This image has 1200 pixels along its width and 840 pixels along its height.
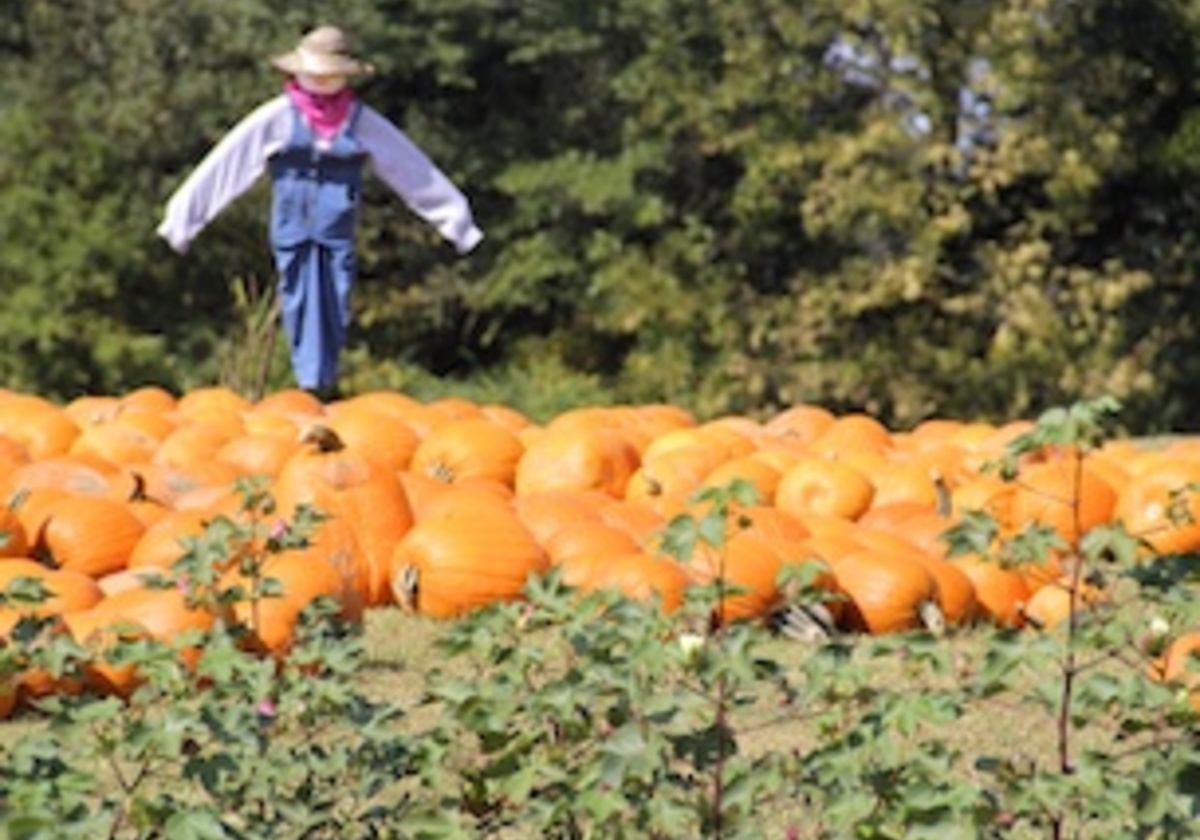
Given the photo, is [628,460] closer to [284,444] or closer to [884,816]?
[284,444]

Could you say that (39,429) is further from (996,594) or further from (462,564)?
(996,594)

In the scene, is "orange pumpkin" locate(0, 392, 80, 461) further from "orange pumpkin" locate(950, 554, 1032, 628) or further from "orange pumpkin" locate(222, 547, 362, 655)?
"orange pumpkin" locate(950, 554, 1032, 628)

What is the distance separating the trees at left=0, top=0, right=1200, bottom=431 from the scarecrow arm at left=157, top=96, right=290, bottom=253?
20.7ft

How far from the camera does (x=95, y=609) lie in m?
5.87

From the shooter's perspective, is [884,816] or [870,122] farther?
[870,122]

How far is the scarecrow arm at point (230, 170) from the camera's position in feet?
33.9

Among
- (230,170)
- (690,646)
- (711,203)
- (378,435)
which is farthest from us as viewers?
(711,203)

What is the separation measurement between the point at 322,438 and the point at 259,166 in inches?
140

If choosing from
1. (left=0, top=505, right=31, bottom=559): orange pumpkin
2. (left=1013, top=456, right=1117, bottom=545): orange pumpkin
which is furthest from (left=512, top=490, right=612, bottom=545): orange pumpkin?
(left=0, top=505, right=31, bottom=559): orange pumpkin

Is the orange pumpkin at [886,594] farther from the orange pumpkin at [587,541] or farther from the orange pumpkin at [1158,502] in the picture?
the orange pumpkin at [1158,502]

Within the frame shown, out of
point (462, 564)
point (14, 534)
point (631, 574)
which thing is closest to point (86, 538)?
point (14, 534)

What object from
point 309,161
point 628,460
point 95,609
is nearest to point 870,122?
point 309,161

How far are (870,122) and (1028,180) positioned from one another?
1.40m

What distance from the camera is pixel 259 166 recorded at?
10375mm
